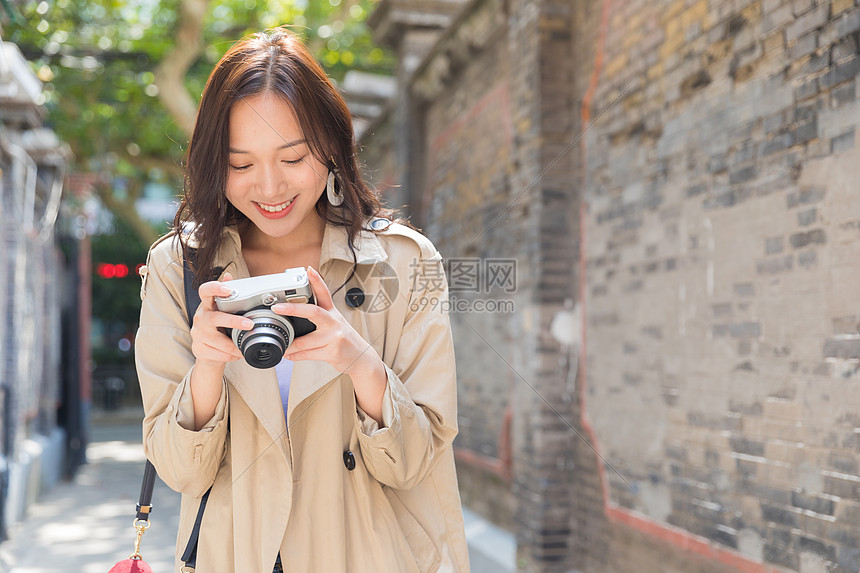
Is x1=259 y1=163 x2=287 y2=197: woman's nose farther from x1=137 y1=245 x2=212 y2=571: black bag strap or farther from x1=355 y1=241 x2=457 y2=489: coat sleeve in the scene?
x1=355 y1=241 x2=457 y2=489: coat sleeve

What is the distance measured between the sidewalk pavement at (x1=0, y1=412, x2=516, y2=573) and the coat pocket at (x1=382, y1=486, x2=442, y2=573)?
4.20m

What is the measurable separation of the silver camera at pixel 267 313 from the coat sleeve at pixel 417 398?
232mm

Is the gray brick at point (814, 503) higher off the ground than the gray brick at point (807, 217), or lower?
lower

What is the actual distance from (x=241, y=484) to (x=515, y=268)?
447cm

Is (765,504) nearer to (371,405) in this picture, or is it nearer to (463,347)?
(371,405)

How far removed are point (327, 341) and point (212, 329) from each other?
0.22 meters

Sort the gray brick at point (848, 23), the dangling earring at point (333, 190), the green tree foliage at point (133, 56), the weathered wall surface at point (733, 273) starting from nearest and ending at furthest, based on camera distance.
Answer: the dangling earring at point (333, 190) → the gray brick at point (848, 23) → the weathered wall surface at point (733, 273) → the green tree foliage at point (133, 56)

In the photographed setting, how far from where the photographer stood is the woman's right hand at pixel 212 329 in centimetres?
151

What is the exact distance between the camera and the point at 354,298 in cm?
178

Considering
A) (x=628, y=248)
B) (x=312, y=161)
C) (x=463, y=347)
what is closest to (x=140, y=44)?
(x=463, y=347)

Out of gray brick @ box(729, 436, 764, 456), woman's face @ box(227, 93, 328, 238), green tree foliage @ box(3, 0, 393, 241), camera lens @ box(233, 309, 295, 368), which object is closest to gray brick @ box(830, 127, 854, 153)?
gray brick @ box(729, 436, 764, 456)

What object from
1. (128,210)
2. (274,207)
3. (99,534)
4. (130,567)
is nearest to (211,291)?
(274,207)

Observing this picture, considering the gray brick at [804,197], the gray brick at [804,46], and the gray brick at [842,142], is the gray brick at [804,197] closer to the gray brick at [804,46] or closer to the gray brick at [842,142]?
the gray brick at [842,142]

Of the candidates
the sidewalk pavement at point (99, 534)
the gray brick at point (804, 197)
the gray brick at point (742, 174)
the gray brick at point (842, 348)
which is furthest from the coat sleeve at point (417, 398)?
the sidewalk pavement at point (99, 534)
